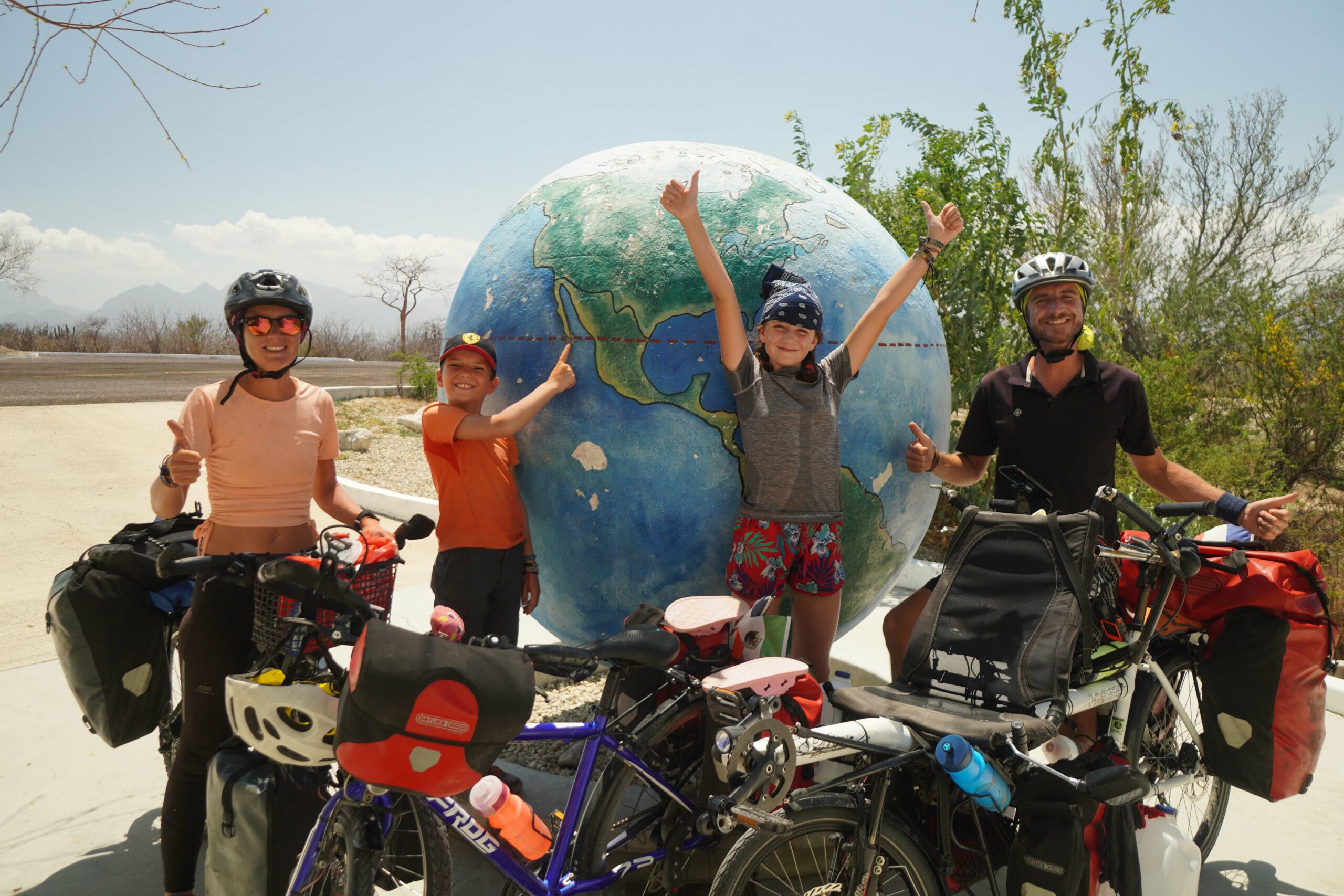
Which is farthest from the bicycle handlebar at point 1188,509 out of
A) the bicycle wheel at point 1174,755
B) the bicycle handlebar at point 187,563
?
the bicycle handlebar at point 187,563

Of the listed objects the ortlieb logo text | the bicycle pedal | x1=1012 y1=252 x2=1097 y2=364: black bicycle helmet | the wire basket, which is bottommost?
the bicycle pedal

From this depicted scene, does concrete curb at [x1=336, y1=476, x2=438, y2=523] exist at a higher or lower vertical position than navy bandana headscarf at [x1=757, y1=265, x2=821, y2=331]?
lower

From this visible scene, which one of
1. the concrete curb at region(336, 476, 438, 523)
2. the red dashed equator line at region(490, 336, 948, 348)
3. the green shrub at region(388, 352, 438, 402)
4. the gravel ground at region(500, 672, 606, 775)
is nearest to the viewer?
the red dashed equator line at region(490, 336, 948, 348)

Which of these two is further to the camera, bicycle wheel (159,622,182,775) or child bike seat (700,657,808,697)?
bicycle wheel (159,622,182,775)

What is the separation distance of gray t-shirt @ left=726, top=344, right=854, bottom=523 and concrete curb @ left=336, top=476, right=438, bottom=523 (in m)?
5.32

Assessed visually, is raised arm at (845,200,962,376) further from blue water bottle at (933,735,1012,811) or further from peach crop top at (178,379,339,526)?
peach crop top at (178,379,339,526)

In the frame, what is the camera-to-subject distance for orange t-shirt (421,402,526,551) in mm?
3221

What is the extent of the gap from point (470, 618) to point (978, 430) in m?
2.13

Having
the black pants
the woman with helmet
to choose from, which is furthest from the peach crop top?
the black pants

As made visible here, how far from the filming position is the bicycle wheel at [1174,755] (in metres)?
3.04

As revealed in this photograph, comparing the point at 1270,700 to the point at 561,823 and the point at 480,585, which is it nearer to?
the point at 561,823

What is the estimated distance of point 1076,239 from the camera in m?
7.02

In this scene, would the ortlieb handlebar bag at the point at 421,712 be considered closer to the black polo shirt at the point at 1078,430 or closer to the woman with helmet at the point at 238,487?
the woman with helmet at the point at 238,487

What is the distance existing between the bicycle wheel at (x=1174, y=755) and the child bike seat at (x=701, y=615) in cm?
145
